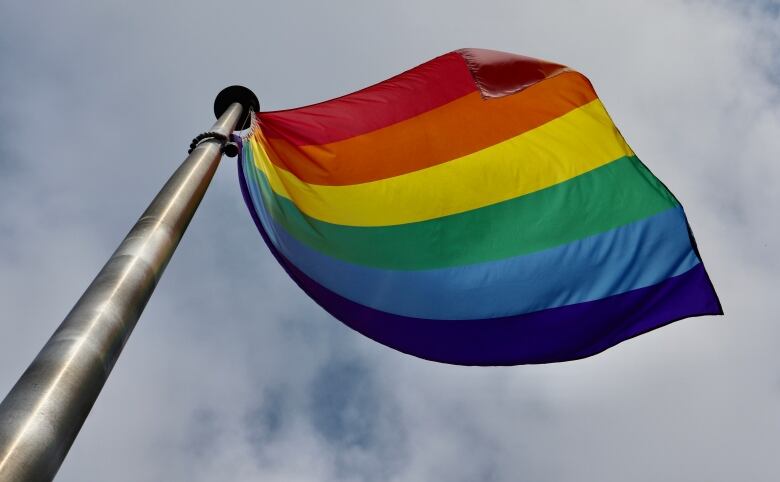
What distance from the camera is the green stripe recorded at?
7230 millimetres

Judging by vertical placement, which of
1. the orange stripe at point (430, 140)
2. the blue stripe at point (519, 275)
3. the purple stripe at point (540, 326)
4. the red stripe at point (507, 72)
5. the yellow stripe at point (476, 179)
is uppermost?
the red stripe at point (507, 72)

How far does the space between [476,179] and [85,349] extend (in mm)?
4948

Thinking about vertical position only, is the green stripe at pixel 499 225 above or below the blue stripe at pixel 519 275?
above

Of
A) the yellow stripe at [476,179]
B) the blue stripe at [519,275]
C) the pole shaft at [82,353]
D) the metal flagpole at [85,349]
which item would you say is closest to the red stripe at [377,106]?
the yellow stripe at [476,179]

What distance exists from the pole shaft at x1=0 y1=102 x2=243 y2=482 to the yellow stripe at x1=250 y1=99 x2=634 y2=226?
6.95 ft

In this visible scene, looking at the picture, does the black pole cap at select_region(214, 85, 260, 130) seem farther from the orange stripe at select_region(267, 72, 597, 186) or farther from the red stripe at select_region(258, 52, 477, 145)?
the orange stripe at select_region(267, 72, 597, 186)

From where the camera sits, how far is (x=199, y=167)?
6.59 metres

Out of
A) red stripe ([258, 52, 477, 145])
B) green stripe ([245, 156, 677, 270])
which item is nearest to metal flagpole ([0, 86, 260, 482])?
green stripe ([245, 156, 677, 270])

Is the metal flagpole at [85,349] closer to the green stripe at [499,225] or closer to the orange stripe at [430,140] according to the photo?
the green stripe at [499,225]

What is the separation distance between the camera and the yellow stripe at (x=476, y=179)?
771 centimetres

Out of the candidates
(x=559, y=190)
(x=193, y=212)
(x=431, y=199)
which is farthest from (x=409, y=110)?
(x=193, y=212)

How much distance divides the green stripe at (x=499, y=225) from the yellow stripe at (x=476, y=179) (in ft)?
0.33

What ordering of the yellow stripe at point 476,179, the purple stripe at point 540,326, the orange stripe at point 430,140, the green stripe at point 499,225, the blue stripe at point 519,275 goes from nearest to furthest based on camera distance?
the purple stripe at point 540,326
the blue stripe at point 519,275
the green stripe at point 499,225
the yellow stripe at point 476,179
the orange stripe at point 430,140

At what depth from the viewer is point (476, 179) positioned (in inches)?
314
